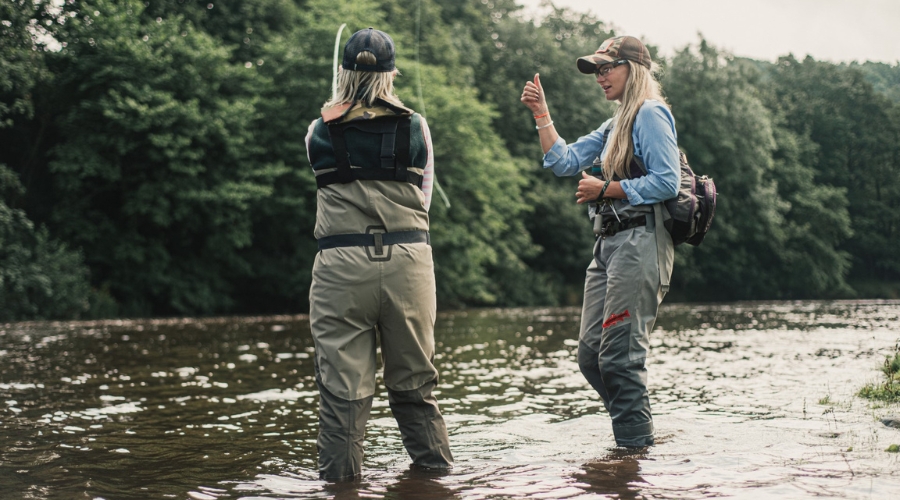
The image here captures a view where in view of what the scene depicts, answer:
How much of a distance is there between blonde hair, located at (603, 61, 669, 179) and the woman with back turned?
126cm

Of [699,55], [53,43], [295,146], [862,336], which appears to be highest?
[699,55]

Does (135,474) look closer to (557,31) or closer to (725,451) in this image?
(725,451)

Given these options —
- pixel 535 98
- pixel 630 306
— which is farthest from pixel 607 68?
pixel 630 306

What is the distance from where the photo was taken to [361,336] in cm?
440

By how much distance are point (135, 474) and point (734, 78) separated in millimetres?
49469

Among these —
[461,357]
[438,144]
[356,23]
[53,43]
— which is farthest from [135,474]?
[438,144]

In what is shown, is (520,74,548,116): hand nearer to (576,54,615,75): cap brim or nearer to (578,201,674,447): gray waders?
(576,54,615,75): cap brim

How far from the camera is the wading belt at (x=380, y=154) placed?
4305mm

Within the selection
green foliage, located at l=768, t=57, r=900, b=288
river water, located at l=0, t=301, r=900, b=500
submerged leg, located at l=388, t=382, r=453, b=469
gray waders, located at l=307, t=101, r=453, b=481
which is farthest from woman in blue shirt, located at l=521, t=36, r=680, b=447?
green foliage, located at l=768, t=57, r=900, b=288

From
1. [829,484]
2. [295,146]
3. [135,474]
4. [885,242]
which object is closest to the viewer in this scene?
[829,484]

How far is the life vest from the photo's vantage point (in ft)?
14.1

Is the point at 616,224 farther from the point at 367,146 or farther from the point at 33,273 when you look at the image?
the point at 33,273

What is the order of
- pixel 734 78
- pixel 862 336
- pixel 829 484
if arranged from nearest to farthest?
pixel 829 484
pixel 862 336
pixel 734 78

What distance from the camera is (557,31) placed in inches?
2218
